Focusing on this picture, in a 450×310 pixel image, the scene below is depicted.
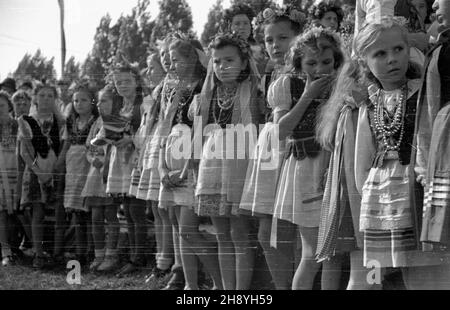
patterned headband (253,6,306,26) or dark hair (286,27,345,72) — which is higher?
patterned headband (253,6,306,26)

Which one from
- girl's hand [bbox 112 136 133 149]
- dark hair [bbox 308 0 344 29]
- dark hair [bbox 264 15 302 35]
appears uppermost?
dark hair [bbox 308 0 344 29]

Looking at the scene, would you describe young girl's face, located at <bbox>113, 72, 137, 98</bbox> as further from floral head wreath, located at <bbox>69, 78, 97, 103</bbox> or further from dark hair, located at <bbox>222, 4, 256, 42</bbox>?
dark hair, located at <bbox>222, 4, 256, 42</bbox>

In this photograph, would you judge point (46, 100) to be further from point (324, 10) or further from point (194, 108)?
point (324, 10)

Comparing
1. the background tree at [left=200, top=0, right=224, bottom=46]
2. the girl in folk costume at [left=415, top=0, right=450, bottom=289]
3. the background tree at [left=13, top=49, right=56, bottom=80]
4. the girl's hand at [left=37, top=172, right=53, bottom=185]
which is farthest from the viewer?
the girl's hand at [left=37, top=172, right=53, bottom=185]

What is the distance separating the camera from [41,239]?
352 centimetres

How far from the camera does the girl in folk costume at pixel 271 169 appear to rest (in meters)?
2.56

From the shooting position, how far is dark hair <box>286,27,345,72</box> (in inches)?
97.7

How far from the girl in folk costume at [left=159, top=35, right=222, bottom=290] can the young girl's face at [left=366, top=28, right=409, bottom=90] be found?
3.32 feet

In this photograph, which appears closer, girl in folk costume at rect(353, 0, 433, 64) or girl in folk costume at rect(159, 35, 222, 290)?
girl in folk costume at rect(353, 0, 433, 64)

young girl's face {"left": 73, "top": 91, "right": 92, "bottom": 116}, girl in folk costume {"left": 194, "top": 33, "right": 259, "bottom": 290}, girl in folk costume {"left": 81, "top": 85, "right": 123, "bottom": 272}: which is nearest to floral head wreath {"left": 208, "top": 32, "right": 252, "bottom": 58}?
girl in folk costume {"left": 194, "top": 33, "right": 259, "bottom": 290}

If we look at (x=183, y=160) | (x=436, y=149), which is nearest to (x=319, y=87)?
(x=436, y=149)
